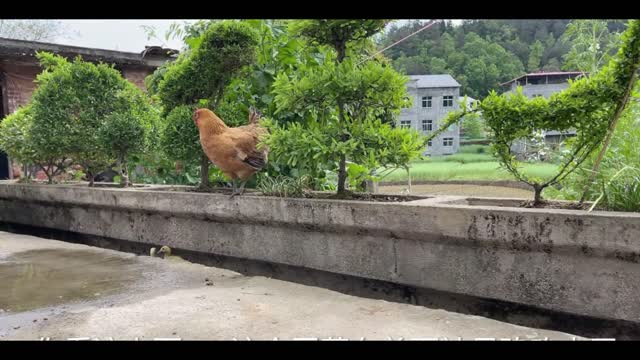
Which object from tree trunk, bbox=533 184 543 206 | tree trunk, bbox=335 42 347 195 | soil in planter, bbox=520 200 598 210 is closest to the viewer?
soil in planter, bbox=520 200 598 210

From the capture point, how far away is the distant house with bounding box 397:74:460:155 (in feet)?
13.1

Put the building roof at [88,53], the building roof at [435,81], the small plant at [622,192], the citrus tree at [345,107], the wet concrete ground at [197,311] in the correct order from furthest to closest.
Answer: the building roof at [88,53]
the building roof at [435,81]
the citrus tree at [345,107]
the small plant at [622,192]
the wet concrete ground at [197,311]

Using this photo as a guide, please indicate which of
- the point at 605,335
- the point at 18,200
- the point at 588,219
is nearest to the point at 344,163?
the point at 588,219

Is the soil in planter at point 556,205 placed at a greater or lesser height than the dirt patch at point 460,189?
greater

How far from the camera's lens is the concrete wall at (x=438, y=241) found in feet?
8.37

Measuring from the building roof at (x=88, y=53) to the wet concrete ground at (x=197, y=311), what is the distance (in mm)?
6112

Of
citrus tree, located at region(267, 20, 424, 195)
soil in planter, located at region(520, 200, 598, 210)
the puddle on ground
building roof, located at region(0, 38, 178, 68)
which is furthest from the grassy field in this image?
building roof, located at region(0, 38, 178, 68)

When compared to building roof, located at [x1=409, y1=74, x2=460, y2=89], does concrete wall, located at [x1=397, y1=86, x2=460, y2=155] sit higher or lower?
lower

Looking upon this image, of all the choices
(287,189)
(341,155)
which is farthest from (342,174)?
(287,189)

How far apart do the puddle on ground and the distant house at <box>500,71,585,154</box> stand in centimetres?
290

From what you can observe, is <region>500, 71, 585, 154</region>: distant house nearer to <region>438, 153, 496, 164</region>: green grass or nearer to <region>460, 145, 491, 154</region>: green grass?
<region>460, 145, 491, 154</region>: green grass

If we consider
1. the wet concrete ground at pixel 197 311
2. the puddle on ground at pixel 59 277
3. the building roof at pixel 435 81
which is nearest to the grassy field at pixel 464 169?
the building roof at pixel 435 81

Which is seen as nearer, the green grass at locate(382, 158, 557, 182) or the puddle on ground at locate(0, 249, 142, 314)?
the puddle on ground at locate(0, 249, 142, 314)

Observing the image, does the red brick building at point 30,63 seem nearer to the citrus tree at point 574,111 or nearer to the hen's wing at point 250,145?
the hen's wing at point 250,145
